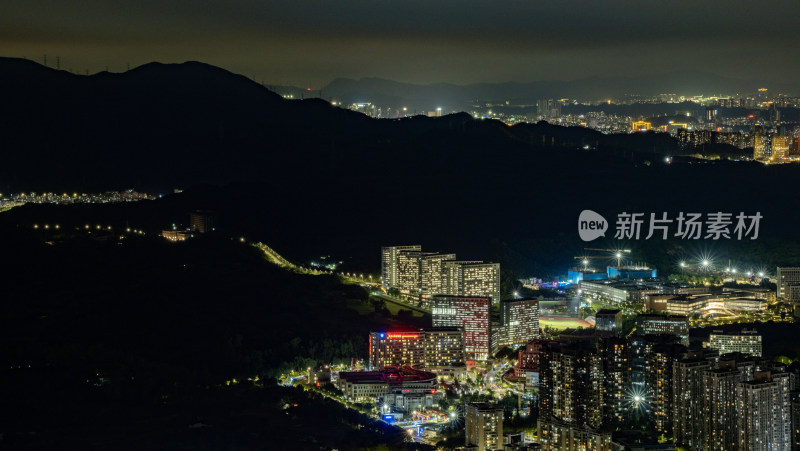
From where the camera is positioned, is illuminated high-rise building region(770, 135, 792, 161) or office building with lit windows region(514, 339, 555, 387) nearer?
office building with lit windows region(514, 339, 555, 387)

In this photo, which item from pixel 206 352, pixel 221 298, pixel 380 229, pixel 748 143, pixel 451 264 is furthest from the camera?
pixel 748 143

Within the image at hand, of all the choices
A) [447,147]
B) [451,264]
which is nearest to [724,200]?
[447,147]

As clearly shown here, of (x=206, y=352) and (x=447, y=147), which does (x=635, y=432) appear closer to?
(x=206, y=352)

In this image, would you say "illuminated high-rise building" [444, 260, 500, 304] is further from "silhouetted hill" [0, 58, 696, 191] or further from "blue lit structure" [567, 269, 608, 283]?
"silhouetted hill" [0, 58, 696, 191]

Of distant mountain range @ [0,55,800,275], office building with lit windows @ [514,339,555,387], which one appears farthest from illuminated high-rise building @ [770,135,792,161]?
office building with lit windows @ [514,339,555,387]

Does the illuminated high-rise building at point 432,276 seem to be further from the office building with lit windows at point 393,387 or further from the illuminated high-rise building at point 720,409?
the illuminated high-rise building at point 720,409

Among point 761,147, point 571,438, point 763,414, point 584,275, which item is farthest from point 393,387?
point 761,147
